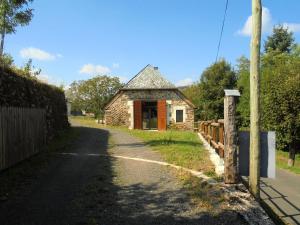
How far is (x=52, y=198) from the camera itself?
23.0ft

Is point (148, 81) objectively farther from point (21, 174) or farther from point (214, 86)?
point (21, 174)

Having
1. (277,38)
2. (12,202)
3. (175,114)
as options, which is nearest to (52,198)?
(12,202)

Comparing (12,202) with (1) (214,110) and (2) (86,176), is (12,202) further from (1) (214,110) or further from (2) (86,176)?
(1) (214,110)

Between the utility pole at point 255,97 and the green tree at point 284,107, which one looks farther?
the green tree at point 284,107

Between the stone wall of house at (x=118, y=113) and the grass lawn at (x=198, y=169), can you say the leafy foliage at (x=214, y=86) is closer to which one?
the stone wall of house at (x=118, y=113)

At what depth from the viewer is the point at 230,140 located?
7.45m

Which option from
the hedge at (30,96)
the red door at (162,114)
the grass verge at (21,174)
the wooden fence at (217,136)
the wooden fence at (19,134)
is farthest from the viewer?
the red door at (162,114)

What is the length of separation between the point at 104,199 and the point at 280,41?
40269 mm

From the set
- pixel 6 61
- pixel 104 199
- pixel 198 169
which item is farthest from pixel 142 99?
pixel 104 199

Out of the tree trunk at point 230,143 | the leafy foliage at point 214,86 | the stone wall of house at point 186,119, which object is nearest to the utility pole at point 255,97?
the tree trunk at point 230,143

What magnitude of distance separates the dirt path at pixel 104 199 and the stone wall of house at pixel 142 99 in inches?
786

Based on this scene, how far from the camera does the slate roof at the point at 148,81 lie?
30.5 meters

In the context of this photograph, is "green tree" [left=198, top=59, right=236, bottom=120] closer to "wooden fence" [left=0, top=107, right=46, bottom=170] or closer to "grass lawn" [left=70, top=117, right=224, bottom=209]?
"grass lawn" [left=70, top=117, right=224, bottom=209]

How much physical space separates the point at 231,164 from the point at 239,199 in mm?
909
